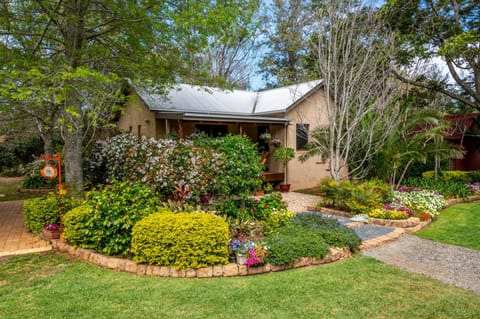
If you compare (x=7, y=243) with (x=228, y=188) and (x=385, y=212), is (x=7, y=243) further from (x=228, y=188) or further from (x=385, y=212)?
(x=385, y=212)

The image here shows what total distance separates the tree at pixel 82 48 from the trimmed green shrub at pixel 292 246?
14.3 feet

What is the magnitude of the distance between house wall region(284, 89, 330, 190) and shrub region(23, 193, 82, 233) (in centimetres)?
944

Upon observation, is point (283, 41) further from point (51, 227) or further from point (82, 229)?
point (82, 229)

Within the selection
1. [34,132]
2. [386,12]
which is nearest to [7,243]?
[34,132]

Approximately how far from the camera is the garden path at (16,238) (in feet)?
19.2

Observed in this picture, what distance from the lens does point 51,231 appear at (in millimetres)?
6223

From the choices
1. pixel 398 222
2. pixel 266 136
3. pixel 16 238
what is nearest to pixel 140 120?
pixel 266 136

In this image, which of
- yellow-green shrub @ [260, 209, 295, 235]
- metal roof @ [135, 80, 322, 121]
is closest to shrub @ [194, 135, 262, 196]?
yellow-green shrub @ [260, 209, 295, 235]

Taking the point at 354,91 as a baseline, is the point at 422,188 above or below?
below

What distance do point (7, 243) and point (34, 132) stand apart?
39.8 feet

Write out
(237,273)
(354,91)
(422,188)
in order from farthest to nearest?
(422,188), (354,91), (237,273)

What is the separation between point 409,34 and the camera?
41.7ft

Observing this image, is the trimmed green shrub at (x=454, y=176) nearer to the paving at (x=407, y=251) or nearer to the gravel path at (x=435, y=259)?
the paving at (x=407, y=251)

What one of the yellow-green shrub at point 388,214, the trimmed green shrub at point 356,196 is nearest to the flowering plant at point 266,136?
the trimmed green shrub at point 356,196
